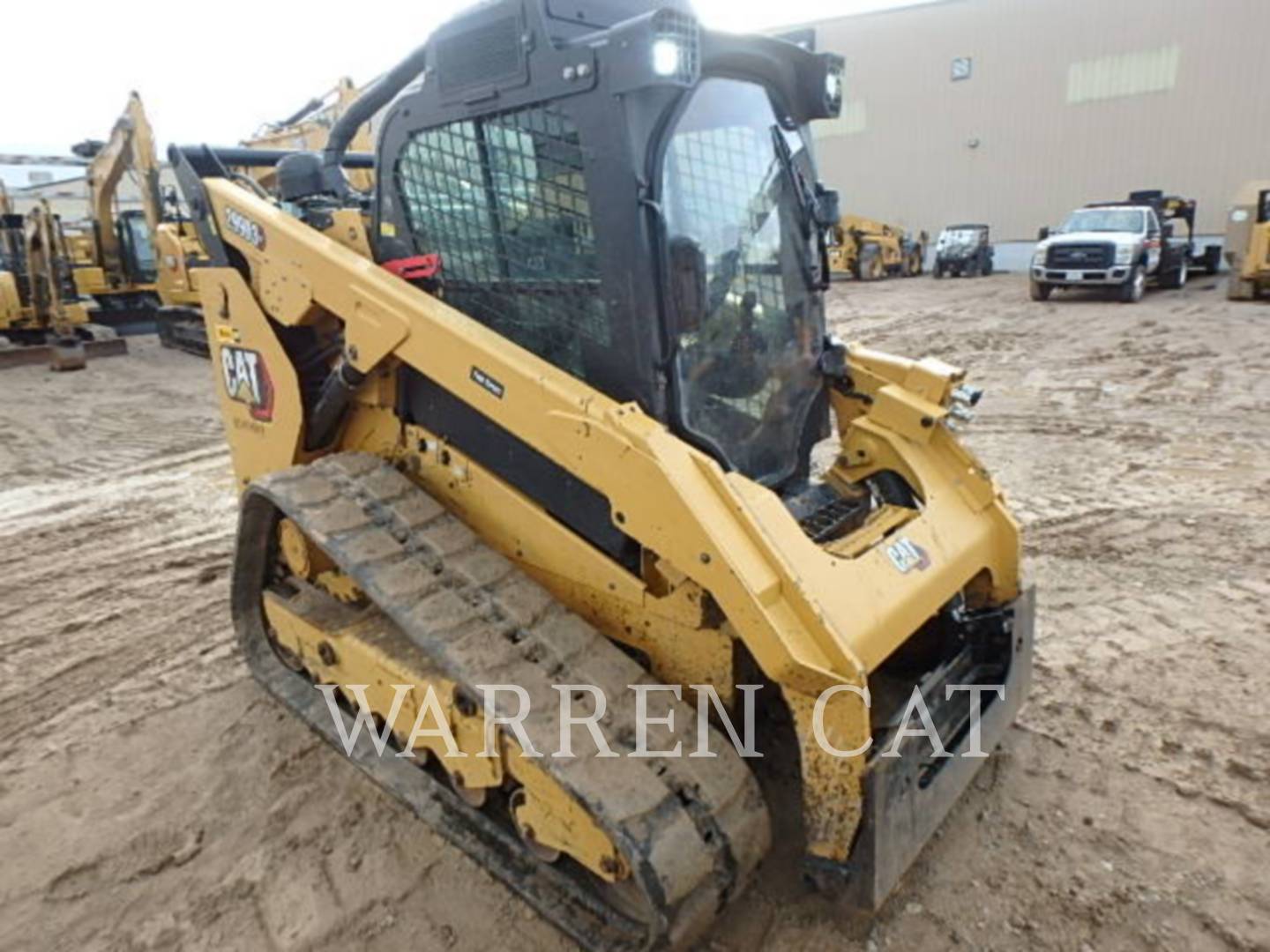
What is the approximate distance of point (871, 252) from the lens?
78.8 ft

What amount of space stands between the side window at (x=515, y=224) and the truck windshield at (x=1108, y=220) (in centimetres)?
1668

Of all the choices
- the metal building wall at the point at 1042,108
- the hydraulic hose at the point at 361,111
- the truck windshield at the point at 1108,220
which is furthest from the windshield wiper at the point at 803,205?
the metal building wall at the point at 1042,108

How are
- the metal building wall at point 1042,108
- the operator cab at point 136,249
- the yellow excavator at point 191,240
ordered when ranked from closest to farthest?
the yellow excavator at point 191,240, the operator cab at point 136,249, the metal building wall at point 1042,108

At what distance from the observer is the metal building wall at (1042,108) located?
23.2 meters

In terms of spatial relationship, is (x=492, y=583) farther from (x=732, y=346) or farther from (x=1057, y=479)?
(x=1057, y=479)

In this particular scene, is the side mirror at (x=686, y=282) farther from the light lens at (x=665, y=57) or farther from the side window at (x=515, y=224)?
the light lens at (x=665, y=57)

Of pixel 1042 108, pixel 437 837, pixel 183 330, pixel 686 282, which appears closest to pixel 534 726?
pixel 437 837

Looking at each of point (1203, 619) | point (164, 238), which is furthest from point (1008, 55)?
point (1203, 619)

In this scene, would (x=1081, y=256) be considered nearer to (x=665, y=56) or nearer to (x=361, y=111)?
(x=361, y=111)

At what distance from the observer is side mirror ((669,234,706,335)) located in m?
2.29

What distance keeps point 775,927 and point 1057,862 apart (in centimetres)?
86

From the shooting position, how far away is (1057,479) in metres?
5.81

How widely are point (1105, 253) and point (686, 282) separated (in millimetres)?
15612

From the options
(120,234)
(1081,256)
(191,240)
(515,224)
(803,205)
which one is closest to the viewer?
(515,224)
